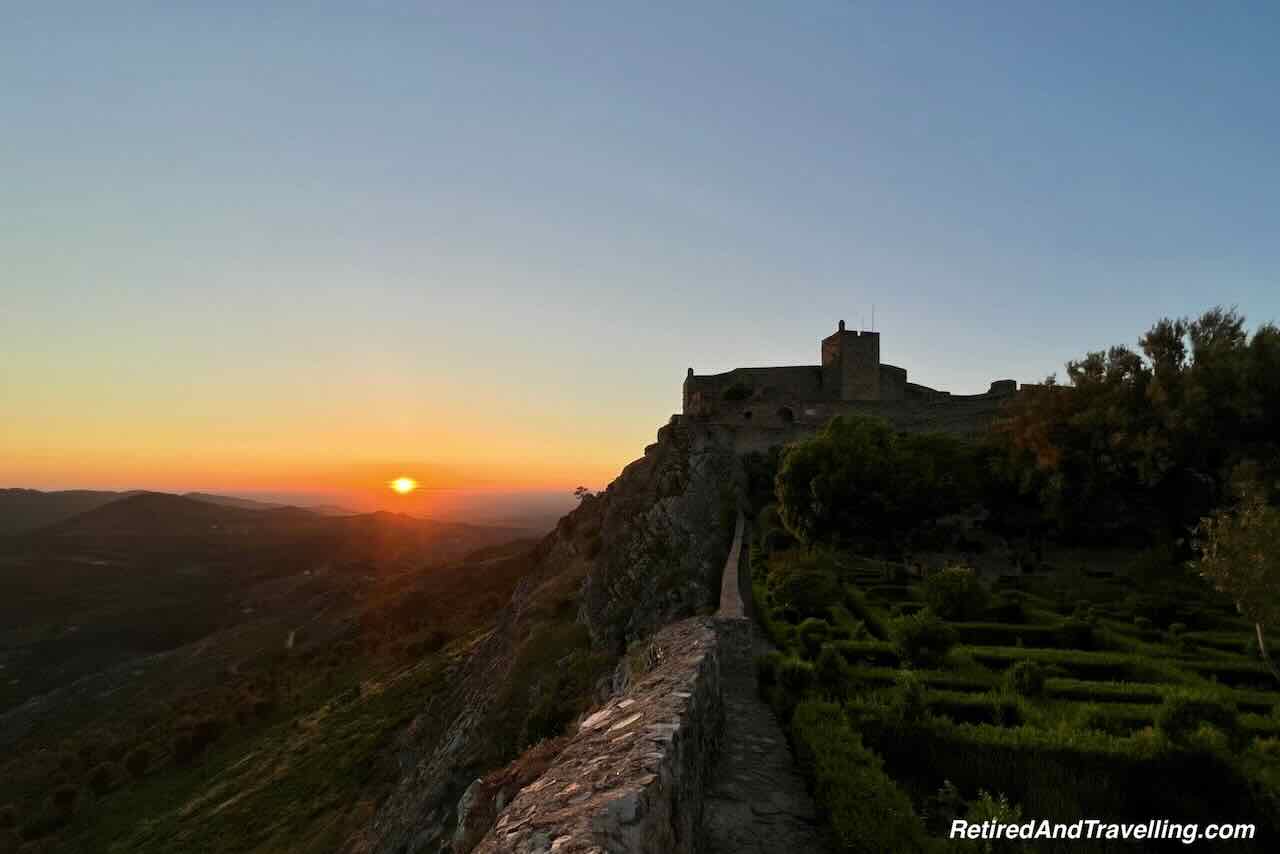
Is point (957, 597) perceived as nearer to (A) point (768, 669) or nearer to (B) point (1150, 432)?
(A) point (768, 669)

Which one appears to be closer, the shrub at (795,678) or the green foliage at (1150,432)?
the shrub at (795,678)

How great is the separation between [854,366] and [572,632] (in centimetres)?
3977

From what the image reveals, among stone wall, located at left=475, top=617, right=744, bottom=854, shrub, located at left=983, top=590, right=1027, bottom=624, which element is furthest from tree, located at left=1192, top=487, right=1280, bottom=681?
stone wall, located at left=475, top=617, right=744, bottom=854

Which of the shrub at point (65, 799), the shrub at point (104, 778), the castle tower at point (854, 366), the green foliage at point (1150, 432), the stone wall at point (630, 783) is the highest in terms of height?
the castle tower at point (854, 366)

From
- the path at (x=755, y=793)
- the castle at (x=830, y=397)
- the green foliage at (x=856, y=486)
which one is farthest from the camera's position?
the castle at (x=830, y=397)

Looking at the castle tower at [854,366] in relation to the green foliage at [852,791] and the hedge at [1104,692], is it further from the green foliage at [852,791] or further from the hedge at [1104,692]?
the green foliage at [852,791]

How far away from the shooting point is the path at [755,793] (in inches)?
295

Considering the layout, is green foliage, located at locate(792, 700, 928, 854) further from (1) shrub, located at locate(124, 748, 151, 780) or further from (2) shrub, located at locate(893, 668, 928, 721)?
(1) shrub, located at locate(124, 748, 151, 780)

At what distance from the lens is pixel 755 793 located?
870 cm

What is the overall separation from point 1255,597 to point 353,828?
29.7m

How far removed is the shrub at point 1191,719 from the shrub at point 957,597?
967cm

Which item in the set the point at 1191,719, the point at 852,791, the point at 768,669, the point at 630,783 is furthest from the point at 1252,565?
the point at 630,783

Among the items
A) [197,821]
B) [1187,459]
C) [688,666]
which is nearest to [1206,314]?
[1187,459]

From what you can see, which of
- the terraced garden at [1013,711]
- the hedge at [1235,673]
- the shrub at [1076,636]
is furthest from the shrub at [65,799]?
the hedge at [1235,673]
